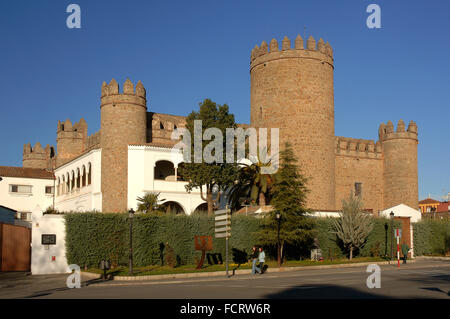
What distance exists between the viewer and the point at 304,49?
45.8m

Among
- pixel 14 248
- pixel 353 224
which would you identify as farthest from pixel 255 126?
pixel 14 248

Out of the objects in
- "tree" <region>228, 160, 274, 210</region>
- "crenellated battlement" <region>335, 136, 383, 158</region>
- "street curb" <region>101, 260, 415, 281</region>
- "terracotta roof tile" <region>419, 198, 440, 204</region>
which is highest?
"crenellated battlement" <region>335, 136, 383, 158</region>

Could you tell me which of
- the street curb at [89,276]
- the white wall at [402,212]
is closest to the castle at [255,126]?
the white wall at [402,212]

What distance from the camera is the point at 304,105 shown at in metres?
45.2

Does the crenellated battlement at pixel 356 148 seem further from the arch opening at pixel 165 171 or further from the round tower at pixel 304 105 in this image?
the arch opening at pixel 165 171

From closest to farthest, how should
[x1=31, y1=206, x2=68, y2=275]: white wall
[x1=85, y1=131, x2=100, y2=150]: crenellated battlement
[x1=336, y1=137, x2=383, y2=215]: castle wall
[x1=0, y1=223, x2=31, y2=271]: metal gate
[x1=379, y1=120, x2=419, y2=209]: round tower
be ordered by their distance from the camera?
[x1=31, y1=206, x2=68, y2=275]: white wall → [x1=0, y1=223, x2=31, y2=271]: metal gate → [x1=85, y1=131, x2=100, y2=150]: crenellated battlement → [x1=336, y1=137, x2=383, y2=215]: castle wall → [x1=379, y1=120, x2=419, y2=209]: round tower

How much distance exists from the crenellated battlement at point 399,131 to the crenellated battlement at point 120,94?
28415 millimetres

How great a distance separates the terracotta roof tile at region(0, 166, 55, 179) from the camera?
52.4m

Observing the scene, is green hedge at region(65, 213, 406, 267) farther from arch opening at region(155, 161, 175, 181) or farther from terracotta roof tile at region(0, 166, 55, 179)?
terracotta roof tile at region(0, 166, 55, 179)

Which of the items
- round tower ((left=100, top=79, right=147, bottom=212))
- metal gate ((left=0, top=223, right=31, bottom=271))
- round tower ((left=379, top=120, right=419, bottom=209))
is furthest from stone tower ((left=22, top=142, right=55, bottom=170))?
round tower ((left=379, top=120, right=419, bottom=209))

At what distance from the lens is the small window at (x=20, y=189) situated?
52.1 metres

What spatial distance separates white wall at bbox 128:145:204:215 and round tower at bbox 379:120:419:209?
2328 centimetres

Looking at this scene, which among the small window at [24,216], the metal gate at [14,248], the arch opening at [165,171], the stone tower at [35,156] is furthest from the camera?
the stone tower at [35,156]

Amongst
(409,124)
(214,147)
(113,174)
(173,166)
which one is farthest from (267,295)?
(409,124)
